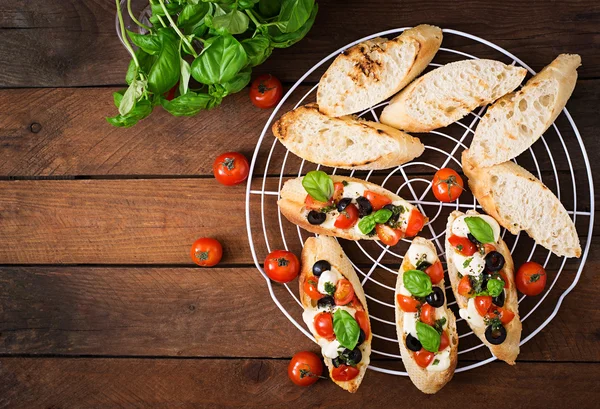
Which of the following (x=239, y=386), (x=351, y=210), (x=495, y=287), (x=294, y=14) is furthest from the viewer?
(x=239, y=386)

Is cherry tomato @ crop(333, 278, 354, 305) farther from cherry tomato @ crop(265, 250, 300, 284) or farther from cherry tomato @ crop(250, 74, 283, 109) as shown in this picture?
cherry tomato @ crop(250, 74, 283, 109)

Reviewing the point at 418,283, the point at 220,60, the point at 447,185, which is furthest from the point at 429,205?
the point at 220,60

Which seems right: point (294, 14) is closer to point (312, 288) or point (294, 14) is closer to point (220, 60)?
point (220, 60)

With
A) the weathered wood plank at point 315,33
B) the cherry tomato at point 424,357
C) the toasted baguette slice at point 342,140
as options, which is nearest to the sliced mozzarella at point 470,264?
the cherry tomato at point 424,357

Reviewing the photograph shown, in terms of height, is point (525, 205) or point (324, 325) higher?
point (525, 205)

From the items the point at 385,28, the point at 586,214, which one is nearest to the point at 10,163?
the point at 385,28

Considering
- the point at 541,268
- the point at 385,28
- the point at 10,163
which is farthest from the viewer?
the point at 10,163

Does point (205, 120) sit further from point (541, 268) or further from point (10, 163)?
point (541, 268)
